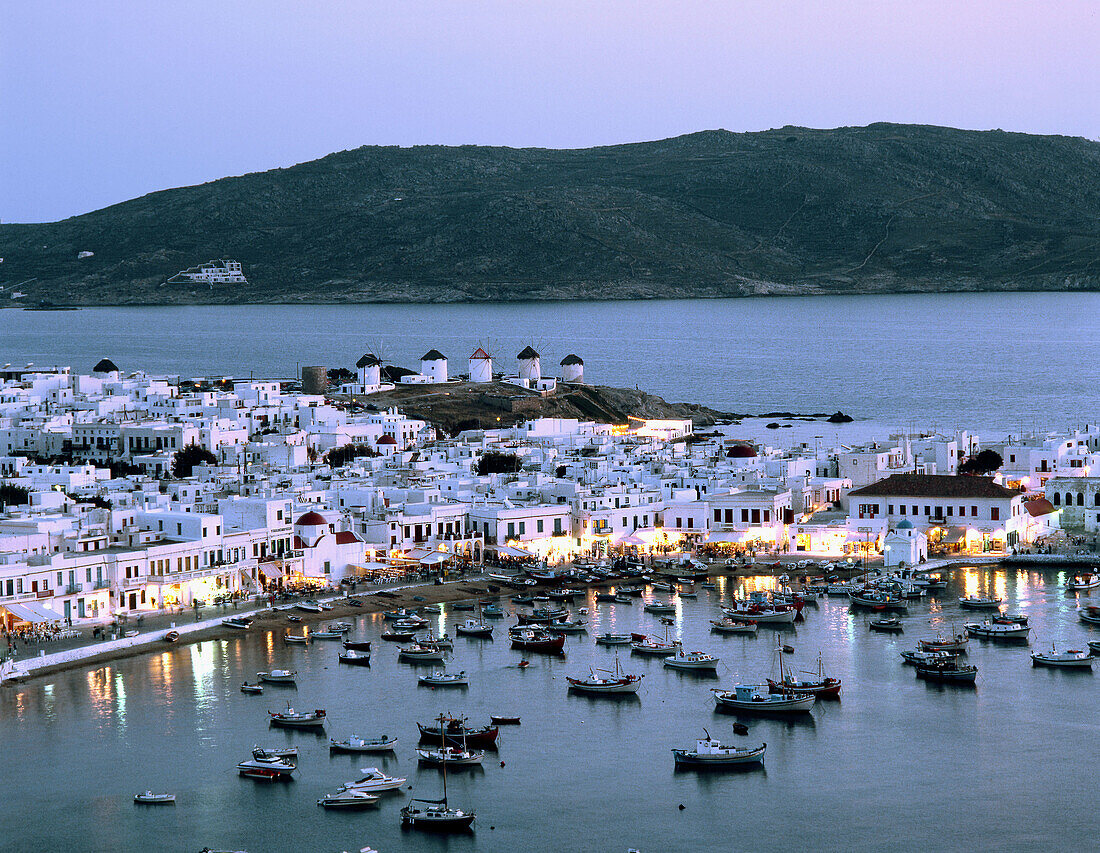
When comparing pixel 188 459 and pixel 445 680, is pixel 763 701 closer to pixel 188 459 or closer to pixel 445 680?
pixel 445 680

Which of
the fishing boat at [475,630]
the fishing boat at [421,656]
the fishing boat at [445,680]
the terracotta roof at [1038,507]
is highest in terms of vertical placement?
the terracotta roof at [1038,507]

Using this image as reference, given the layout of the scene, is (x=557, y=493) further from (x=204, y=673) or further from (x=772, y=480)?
(x=204, y=673)

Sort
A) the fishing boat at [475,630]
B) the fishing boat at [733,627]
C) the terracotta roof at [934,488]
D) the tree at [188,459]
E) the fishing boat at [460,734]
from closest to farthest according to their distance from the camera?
the fishing boat at [460,734], the fishing boat at [475,630], the fishing boat at [733,627], the terracotta roof at [934,488], the tree at [188,459]

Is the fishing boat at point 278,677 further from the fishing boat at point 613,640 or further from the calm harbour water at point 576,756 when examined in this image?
the fishing boat at point 613,640

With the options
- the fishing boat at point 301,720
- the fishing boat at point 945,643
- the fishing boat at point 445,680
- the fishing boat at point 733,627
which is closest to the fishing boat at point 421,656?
the fishing boat at point 445,680

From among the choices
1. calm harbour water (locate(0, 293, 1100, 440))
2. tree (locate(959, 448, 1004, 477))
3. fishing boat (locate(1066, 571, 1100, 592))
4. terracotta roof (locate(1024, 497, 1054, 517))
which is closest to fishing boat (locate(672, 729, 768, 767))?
fishing boat (locate(1066, 571, 1100, 592))
